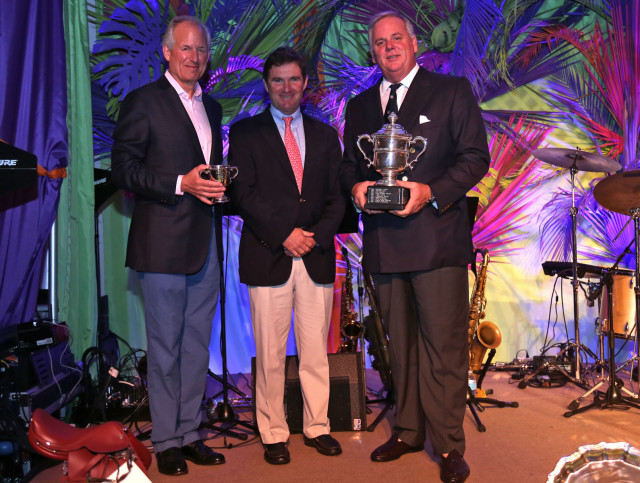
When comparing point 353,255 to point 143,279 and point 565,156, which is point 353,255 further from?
point 143,279

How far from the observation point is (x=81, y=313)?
14.0 feet

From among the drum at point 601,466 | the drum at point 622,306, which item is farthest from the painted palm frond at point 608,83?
the drum at point 601,466

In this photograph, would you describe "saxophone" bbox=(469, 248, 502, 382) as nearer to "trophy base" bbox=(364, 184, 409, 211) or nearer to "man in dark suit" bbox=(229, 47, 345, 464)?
"man in dark suit" bbox=(229, 47, 345, 464)

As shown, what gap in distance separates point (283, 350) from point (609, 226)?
3.36m

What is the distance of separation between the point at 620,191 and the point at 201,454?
3006 mm

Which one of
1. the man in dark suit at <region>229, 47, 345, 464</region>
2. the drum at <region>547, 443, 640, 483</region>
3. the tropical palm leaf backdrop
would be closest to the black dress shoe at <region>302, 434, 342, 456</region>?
the man in dark suit at <region>229, 47, 345, 464</region>

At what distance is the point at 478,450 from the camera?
11.0 ft

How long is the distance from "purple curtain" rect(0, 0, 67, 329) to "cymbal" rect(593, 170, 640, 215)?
3404 millimetres

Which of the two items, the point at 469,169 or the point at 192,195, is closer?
the point at 469,169

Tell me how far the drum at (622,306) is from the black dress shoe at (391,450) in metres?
2.23

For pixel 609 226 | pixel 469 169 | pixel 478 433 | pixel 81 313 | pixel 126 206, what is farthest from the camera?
pixel 609 226

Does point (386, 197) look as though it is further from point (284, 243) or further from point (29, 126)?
point (29, 126)

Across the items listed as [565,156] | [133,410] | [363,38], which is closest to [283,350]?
[133,410]

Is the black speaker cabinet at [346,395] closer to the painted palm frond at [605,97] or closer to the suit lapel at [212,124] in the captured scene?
the suit lapel at [212,124]
